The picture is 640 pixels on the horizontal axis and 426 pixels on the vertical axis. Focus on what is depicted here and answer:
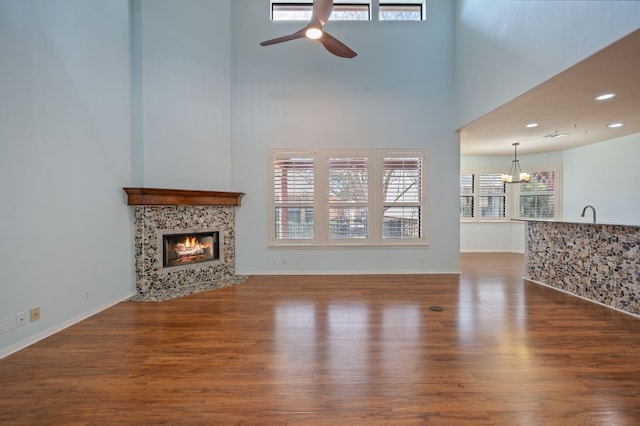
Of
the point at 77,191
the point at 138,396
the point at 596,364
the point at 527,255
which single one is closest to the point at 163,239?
the point at 77,191

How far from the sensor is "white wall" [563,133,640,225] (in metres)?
5.62

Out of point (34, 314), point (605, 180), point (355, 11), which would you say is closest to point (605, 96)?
point (605, 180)

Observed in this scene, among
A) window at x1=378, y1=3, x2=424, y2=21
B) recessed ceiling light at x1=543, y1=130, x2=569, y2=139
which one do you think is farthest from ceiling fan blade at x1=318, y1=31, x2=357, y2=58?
recessed ceiling light at x1=543, y1=130, x2=569, y2=139

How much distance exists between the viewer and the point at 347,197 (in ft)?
17.2

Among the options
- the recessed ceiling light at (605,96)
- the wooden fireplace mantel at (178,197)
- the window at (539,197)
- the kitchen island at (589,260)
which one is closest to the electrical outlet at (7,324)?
the wooden fireplace mantel at (178,197)

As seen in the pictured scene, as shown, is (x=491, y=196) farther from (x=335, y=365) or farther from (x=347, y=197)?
(x=335, y=365)

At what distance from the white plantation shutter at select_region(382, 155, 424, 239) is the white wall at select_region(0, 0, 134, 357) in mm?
4169

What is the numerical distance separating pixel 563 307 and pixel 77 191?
5.98 metres

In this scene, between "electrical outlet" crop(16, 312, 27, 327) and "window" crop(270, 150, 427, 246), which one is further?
"window" crop(270, 150, 427, 246)

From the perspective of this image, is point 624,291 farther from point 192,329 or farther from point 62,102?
point 62,102

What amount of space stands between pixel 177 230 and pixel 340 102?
11.6 ft

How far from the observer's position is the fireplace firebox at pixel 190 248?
4.38 meters

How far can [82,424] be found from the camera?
5.57ft

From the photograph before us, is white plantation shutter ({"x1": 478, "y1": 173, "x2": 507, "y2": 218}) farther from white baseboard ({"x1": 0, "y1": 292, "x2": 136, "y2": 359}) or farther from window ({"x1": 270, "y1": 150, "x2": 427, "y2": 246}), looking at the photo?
white baseboard ({"x1": 0, "y1": 292, "x2": 136, "y2": 359})
